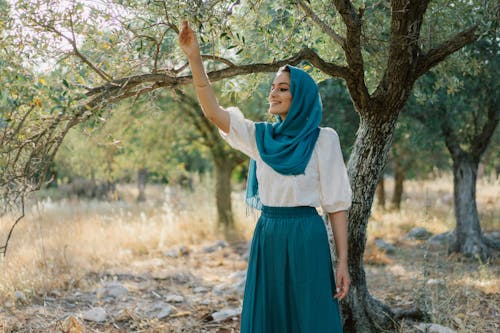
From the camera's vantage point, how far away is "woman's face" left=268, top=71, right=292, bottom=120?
9.59 ft

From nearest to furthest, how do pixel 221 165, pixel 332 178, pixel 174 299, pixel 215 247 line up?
pixel 332 178, pixel 174 299, pixel 215 247, pixel 221 165

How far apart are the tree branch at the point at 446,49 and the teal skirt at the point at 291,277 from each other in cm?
184

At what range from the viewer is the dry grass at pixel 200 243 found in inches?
198

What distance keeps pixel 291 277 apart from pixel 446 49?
2301 mm

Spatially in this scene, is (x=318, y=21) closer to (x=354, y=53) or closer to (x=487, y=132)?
(x=354, y=53)

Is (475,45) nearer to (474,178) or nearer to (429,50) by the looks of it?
(474,178)

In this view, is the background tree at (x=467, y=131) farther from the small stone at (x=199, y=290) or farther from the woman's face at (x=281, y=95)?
the woman's face at (x=281, y=95)

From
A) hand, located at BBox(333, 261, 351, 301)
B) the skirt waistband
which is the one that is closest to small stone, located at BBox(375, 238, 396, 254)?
hand, located at BBox(333, 261, 351, 301)

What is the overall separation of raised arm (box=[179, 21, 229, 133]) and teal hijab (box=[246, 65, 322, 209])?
0.27m

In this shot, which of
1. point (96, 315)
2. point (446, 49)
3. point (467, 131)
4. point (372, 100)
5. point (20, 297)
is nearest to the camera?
point (446, 49)

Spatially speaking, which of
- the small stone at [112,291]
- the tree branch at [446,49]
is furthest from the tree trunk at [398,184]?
the tree branch at [446,49]

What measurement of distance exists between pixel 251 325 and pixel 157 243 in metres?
7.17

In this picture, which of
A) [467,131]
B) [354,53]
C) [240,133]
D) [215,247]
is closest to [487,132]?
[467,131]

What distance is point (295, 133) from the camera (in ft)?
9.44
